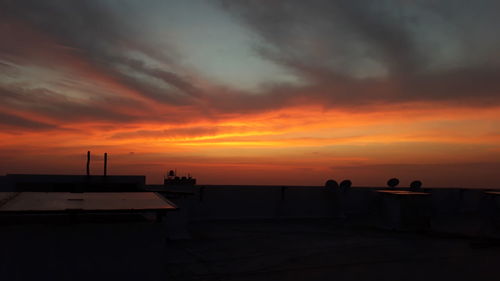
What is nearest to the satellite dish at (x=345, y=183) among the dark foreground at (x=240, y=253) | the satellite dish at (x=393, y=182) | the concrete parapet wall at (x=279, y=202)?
the concrete parapet wall at (x=279, y=202)

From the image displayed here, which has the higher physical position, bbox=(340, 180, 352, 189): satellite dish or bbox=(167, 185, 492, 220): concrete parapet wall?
bbox=(340, 180, 352, 189): satellite dish

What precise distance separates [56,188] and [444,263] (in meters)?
15.0

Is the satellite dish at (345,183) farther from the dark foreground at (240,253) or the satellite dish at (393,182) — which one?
the satellite dish at (393,182)

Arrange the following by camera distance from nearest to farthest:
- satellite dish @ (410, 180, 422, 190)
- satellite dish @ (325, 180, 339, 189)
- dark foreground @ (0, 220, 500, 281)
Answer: dark foreground @ (0, 220, 500, 281) < satellite dish @ (325, 180, 339, 189) < satellite dish @ (410, 180, 422, 190)

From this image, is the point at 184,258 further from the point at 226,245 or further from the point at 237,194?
the point at 237,194

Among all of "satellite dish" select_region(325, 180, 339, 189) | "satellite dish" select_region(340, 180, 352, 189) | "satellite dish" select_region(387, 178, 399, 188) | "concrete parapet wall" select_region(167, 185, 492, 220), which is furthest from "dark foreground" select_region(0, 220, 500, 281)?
"satellite dish" select_region(387, 178, 399, 188)

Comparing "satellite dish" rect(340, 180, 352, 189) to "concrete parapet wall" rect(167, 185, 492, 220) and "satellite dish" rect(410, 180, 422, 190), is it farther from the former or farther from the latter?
"satellite dish" rect(410, 180, 422, 190)

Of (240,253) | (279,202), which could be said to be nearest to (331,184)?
(279,202)

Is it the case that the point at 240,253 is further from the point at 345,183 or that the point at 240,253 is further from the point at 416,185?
the point at 416,185

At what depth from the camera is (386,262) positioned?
36.9 feet

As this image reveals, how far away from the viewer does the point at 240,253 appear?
39.7 feet

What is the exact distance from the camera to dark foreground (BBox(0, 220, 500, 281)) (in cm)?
591

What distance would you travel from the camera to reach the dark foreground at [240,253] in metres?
5.91

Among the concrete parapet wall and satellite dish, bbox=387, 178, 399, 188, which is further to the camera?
satellite dish, bbox=387, 178, 399, 188
